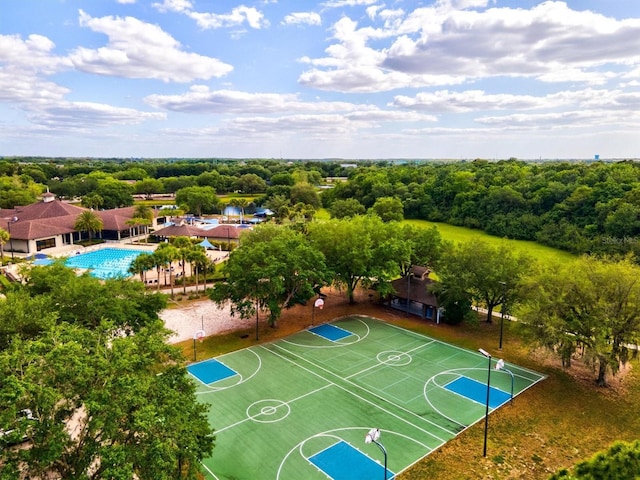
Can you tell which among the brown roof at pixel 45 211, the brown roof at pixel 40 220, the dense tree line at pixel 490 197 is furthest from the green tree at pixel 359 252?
the brown roof at pixel 45 211

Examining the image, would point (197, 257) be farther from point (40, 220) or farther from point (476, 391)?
point (40, 220)

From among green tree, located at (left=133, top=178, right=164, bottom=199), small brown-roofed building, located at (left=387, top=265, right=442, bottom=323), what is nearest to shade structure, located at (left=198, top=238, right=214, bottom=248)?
small brown-roofed building, located at (left=387, top=265, right=442, bottom=323)

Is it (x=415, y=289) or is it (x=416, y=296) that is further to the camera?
(x=415, y=289)

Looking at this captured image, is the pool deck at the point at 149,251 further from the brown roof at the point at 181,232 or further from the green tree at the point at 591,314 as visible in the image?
the green tree at the point at 591,314

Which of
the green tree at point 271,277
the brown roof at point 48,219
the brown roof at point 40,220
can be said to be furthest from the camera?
the brown roof at point 48,219

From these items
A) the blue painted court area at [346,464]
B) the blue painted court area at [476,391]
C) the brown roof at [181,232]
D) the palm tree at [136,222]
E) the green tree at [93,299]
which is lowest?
the blue painted court area at [346,464]

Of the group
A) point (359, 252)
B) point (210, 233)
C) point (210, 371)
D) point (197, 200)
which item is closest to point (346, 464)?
point (210, 371)
